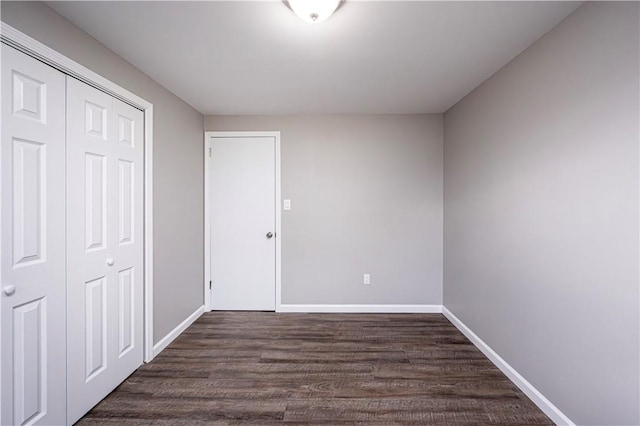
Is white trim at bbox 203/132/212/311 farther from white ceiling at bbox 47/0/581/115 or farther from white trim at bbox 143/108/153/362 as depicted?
white trim at bbox 143/108/153/362

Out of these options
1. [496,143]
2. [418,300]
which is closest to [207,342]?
[418,300]

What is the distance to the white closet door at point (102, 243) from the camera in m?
1.79

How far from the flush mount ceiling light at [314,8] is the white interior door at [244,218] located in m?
2.06

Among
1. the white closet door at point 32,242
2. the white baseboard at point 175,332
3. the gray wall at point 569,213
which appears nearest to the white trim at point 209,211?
the white baseboard at point 175,332

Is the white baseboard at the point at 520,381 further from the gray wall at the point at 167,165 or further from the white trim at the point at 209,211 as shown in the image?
the gray wall at the point at 167,165

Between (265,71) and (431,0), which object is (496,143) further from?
(265,71)

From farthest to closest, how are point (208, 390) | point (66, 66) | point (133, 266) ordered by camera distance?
1. point (133, 266)
2. point (208, 390)
3. point (66, 66)

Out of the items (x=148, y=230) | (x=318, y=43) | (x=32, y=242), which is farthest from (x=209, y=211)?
(x=318, y=43)

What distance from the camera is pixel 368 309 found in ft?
11.9

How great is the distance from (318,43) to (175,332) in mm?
2851

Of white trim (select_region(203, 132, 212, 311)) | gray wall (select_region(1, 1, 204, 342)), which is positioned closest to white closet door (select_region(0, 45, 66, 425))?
gray wall (select_region(1, 1, 204, 342))

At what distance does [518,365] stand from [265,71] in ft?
9.56

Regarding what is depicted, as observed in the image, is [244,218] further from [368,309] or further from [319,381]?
[319,381]

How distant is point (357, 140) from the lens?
3.59 meters
